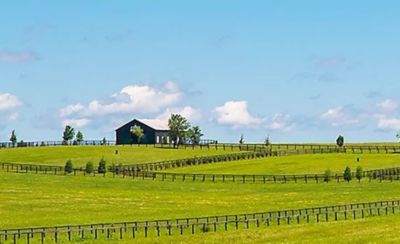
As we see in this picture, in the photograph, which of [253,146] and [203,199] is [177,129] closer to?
[253,146]

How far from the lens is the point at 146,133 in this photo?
6821 inches

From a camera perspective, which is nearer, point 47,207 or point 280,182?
point 47,207

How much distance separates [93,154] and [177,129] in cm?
2733

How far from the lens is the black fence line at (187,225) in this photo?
50.8 m

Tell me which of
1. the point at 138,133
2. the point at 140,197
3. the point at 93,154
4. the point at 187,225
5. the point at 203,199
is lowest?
the point at 187,225

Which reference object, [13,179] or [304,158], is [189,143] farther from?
[13,179]

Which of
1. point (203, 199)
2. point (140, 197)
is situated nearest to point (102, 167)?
point (140, 197)

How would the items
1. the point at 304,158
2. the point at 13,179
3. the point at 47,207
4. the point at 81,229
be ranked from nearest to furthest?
the point at 81,229 < the point at 47,207 < the point at 13,179 < the point at 304,158

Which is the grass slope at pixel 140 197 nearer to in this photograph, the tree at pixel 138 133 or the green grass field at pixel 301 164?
the green grass field at pixel 301 164

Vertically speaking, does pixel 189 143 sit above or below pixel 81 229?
above

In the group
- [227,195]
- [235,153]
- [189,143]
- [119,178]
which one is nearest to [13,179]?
[119,178]

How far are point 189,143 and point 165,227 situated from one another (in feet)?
382

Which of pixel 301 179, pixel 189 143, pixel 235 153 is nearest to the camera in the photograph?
pixel 301 179

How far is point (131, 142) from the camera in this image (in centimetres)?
17438
